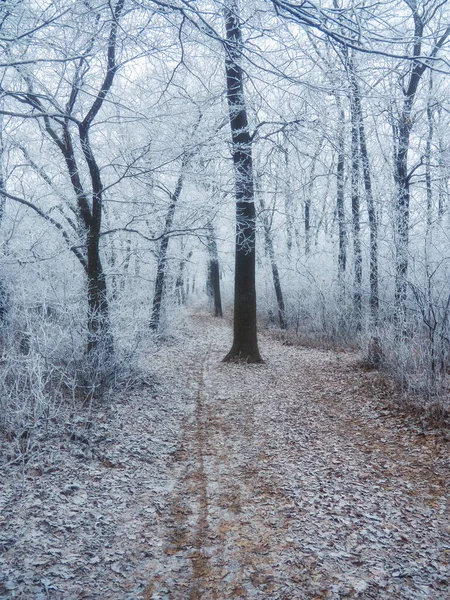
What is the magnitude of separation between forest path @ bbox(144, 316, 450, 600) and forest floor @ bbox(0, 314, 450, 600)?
0.05 feet

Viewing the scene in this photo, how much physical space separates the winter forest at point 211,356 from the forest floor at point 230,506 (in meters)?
0.03

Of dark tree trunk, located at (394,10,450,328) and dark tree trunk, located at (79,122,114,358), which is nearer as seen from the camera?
dark tree trunk, located at (79,122,114,358)

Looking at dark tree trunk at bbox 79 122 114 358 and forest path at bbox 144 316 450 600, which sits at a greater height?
dark tree trunk at bbox 79 122 114 358

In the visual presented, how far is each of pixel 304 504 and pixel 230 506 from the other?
0.77 metres

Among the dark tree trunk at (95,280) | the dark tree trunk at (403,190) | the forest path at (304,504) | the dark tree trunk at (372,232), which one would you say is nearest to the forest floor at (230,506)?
the forest path at (304,504)

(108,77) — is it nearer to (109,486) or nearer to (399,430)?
(109,486)

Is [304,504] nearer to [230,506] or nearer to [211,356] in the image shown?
[230,506]

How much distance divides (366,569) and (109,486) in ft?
8.93

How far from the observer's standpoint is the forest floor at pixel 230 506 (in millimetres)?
3346

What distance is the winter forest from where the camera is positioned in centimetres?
355

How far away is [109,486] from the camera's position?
15.6ft

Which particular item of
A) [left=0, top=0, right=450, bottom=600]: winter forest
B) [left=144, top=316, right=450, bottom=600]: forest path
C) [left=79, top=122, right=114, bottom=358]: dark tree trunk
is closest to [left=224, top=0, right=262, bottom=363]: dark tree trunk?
[left=0, top=0, right=450, bottom=600]: winter forest

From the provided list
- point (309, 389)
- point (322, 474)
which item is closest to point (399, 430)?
point (322, 474)

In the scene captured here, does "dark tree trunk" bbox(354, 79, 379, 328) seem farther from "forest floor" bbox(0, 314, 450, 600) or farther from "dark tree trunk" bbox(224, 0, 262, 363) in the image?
"forest floor" bbox(0, 314, 450, 600)
